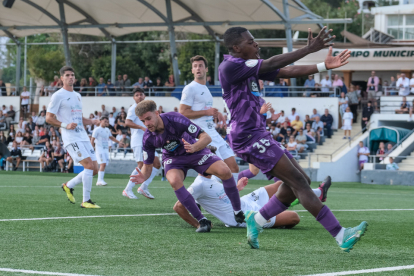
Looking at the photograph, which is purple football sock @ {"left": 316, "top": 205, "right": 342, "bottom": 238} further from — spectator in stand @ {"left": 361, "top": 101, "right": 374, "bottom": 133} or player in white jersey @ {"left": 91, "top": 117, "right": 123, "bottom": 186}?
spectator in stand @ {"left": 361, "top": 101, "right": 374, "bottom": 133}

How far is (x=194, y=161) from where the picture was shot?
→ 7051mm

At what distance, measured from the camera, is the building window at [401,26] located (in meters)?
45.2

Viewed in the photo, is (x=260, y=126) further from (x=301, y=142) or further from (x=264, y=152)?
(x=301, y=142)

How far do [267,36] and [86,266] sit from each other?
51135mm

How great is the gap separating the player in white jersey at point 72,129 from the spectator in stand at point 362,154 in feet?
53.5

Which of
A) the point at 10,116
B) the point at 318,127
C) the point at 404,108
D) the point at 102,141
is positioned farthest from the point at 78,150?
the point at 10,116

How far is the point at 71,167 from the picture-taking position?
25531 mm

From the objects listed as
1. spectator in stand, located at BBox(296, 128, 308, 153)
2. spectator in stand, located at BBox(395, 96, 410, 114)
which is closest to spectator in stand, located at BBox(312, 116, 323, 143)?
spectator in stand, located at BBox(296, 128, 308, 153)

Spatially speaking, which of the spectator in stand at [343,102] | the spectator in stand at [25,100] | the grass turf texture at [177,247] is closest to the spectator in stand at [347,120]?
the spectator in stand at [343,102]

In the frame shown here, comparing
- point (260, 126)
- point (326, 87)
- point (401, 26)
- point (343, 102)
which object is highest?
point (401, 26)

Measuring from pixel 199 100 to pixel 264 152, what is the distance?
4.10 m

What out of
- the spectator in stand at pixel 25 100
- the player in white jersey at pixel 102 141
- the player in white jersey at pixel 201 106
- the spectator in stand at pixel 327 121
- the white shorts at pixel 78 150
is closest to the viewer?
the player in white jersey at pixel 201 106

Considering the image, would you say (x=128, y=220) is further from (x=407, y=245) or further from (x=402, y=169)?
(x=402, y=169)

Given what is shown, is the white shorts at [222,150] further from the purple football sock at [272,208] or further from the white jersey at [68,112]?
the purple football sock at [272,208]
